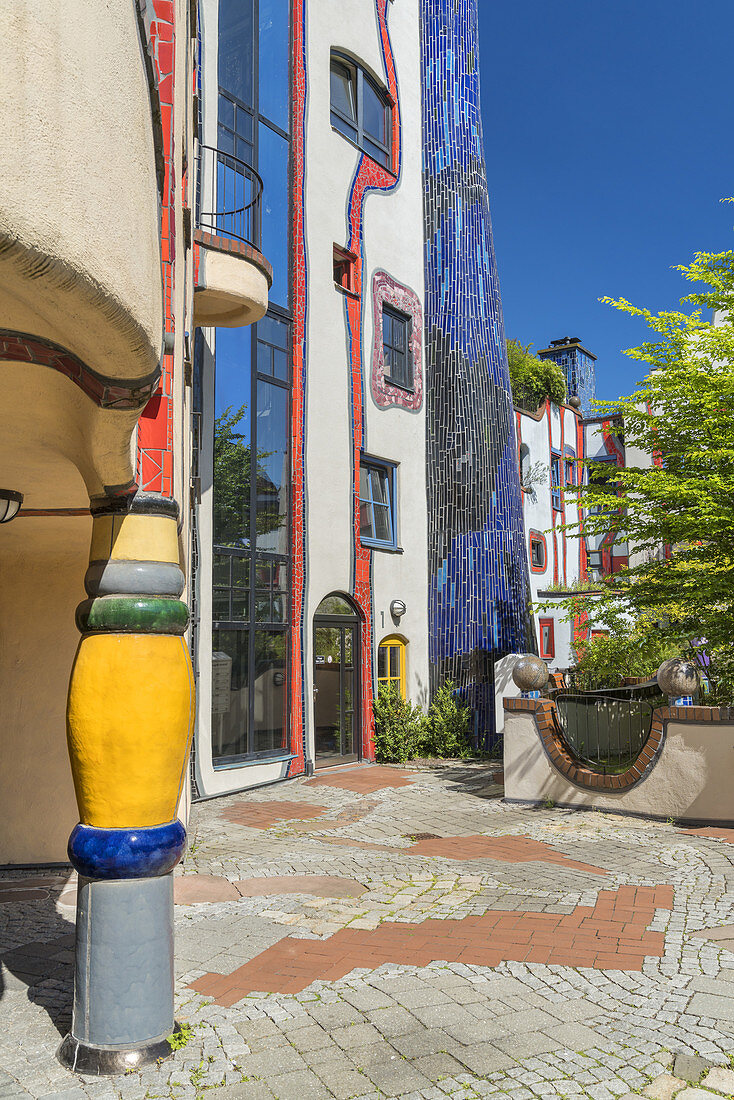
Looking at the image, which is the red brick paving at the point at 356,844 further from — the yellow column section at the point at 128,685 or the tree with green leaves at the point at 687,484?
the yellow column section at the point at 128,685

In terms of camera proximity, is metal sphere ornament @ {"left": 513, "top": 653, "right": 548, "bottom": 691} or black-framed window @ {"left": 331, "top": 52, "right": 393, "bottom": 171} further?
black-framed window @ {"left": 331, "top": 52, "right": 393, "bottom": 171}

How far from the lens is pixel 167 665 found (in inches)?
135

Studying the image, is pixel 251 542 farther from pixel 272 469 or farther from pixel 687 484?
pixel 687 484

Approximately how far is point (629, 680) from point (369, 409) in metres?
5.93

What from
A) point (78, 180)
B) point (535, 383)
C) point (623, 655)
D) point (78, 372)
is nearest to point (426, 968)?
point (78, 372)

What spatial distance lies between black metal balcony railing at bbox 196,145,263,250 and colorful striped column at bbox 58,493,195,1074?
293 inches

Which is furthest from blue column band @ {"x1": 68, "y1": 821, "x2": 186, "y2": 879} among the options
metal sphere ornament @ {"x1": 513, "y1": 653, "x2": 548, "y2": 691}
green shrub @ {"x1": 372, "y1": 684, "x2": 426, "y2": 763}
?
green shrub @ {"x1": 372, "y1": 684, "x2": 426, "y2": 763}

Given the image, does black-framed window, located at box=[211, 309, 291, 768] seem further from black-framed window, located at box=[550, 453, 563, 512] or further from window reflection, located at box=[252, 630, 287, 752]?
black-framed window, located at box=[550, 453, 563, 512]

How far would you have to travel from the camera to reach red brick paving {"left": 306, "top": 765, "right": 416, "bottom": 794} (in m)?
10.7

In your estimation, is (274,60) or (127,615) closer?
(127,615)

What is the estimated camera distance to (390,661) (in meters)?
14.0

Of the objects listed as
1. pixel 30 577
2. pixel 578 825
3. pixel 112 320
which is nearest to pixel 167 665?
pixel 112 320

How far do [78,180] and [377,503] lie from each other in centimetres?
1229

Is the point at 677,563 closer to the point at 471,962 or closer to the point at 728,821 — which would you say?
the point at 728,821
